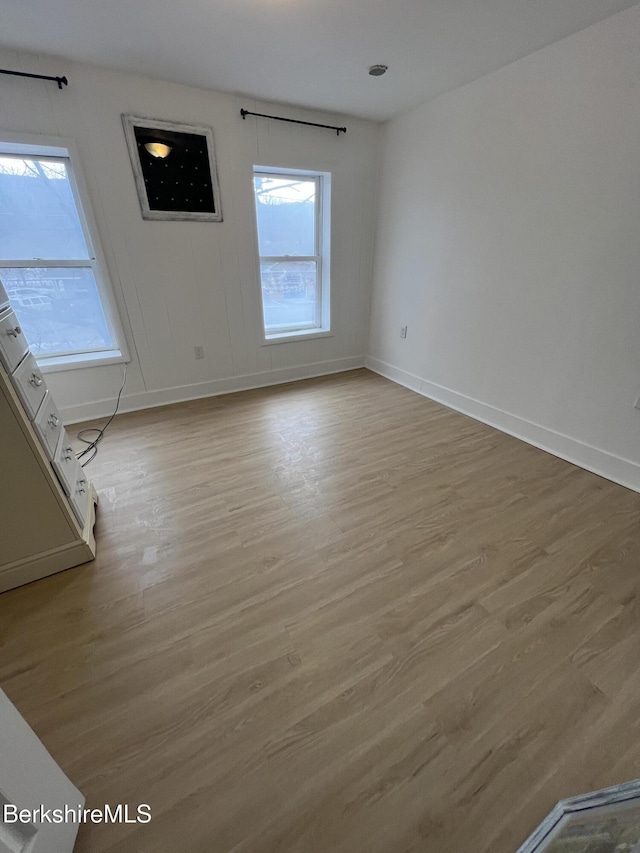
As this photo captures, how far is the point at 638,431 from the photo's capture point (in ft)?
6.39

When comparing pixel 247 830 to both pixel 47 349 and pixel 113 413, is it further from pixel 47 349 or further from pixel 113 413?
pixel 47 349

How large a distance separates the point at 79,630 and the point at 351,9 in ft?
9.54

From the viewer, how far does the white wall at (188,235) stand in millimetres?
2148

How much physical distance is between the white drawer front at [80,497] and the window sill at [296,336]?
6.64 feet

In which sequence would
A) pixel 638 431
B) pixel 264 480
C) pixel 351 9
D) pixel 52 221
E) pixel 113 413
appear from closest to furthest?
pixel 351 9, pixel 638 431, pixel 264 480, pixel 52 221, pixel 113 413

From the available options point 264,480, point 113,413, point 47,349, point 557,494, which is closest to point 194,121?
point 47,349

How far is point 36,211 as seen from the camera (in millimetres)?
2295

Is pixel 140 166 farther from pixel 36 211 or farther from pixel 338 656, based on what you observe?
pixel 338 656

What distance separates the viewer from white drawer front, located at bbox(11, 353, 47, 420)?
127 cm

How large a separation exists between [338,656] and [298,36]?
9.50 ft

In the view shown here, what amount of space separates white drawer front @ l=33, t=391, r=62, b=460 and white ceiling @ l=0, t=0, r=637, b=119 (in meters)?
1.78

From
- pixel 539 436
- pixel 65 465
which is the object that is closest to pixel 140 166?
pixel 65 465

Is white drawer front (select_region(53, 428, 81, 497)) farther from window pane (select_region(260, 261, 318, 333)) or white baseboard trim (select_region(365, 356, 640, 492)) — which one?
white baseboard trim (select_region(365, 356, 640, 492))

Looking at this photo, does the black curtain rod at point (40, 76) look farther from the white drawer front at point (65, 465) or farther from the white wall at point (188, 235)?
the white drawer front at point (65, 465)
